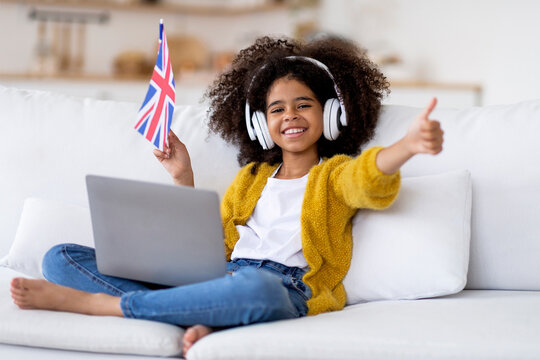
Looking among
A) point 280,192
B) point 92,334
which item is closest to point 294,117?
point 280,192

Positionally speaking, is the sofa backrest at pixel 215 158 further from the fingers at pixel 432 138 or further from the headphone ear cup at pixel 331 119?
the fingers at pixel 432 138

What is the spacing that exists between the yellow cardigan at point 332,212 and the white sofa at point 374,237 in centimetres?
4

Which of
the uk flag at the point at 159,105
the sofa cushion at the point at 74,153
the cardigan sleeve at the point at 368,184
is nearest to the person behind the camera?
the cardigan sleeve at the point at 368,184

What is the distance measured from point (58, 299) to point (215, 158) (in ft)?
2.17

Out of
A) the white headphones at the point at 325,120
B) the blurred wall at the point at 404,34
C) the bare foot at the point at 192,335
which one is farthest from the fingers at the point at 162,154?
the blurred wall at the point at 404,34

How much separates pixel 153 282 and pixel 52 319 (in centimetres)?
22

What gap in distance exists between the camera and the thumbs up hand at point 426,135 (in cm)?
138

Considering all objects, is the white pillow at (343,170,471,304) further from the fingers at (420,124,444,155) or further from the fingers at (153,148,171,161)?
the fingers at (153,148,171,161)

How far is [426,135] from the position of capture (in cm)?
138

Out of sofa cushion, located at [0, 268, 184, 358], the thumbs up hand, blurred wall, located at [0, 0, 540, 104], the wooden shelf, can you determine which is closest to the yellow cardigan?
the thumbs up hand

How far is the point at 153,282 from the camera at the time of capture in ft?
4.89

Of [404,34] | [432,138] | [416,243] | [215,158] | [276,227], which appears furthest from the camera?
[404,34]

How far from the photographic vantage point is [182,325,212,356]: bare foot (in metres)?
1.33

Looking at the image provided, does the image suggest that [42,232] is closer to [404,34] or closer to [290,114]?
[290,114]
